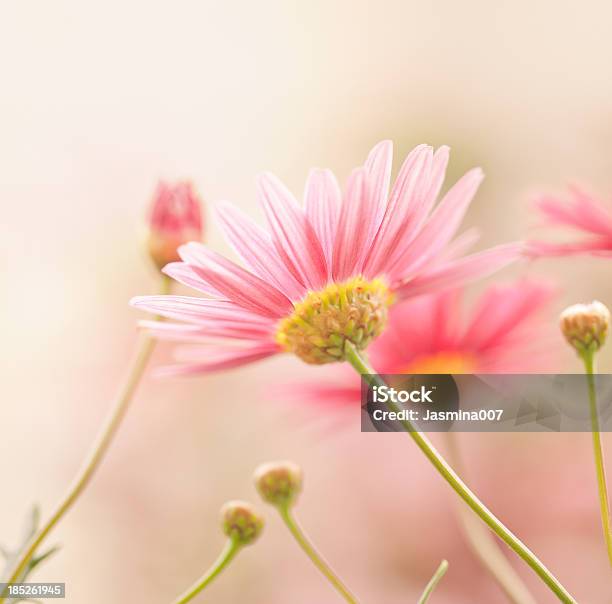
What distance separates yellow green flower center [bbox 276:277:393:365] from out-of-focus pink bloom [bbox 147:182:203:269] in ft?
0.26

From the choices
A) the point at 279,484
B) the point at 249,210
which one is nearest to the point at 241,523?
the point at 279,484

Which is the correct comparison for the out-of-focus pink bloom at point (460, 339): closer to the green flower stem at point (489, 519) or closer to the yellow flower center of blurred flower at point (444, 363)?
the yellow flower center of blurred flower at point (444, 363)

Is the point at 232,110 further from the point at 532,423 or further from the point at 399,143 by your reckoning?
the point at 532,423

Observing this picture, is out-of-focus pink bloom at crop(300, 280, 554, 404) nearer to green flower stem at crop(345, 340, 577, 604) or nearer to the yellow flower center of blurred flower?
the yellow flower center of blurred flower

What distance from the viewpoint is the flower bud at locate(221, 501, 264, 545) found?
243 mm

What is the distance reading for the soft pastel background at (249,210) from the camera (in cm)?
60

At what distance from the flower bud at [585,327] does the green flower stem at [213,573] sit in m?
0.11

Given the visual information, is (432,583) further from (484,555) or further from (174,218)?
(174,218)

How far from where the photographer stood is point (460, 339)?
0.34 meters

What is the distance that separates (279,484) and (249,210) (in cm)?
77

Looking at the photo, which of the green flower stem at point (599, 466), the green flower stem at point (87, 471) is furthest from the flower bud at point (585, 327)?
the green flower stem at point (87, 471)

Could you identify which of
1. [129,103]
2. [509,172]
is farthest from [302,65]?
[509,172]

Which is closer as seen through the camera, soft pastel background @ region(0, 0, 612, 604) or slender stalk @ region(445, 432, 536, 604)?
slender stalk @ region(445, 432, 536, 604)

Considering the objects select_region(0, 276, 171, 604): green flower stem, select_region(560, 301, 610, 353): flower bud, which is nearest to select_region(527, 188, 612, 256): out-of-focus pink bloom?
select_region(560, 301, 610, 353): flower bud
